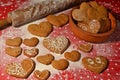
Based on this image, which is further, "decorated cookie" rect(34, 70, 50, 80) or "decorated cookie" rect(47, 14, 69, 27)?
"decorated cookie" rect(47, 14, 69, 27)

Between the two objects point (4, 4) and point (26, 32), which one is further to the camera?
point (4, 4)

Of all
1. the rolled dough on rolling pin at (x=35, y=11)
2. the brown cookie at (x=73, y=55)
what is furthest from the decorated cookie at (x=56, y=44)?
the rolled dough on rolling pin at (x=35, y=11)

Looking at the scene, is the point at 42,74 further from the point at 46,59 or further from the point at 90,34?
the point at 90,34

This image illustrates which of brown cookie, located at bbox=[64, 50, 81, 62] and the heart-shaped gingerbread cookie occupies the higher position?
the heart-shaped gingerbread cookie

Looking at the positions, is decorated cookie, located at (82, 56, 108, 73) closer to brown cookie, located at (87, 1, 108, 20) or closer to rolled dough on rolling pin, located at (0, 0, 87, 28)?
brown cookie, located at (87, 1, 108, 20)

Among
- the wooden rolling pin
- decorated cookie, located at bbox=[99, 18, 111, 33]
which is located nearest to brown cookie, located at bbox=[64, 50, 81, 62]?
decorated cookie, located at bbox=[99, 18, 111, 33]

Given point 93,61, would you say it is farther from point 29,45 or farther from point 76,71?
point 29,45

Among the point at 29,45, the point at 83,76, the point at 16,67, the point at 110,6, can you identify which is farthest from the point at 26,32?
the point at 110,6

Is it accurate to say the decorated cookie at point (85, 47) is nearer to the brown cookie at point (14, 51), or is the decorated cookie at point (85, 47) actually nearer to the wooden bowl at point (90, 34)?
the wooden bowl at point (90, 34)
